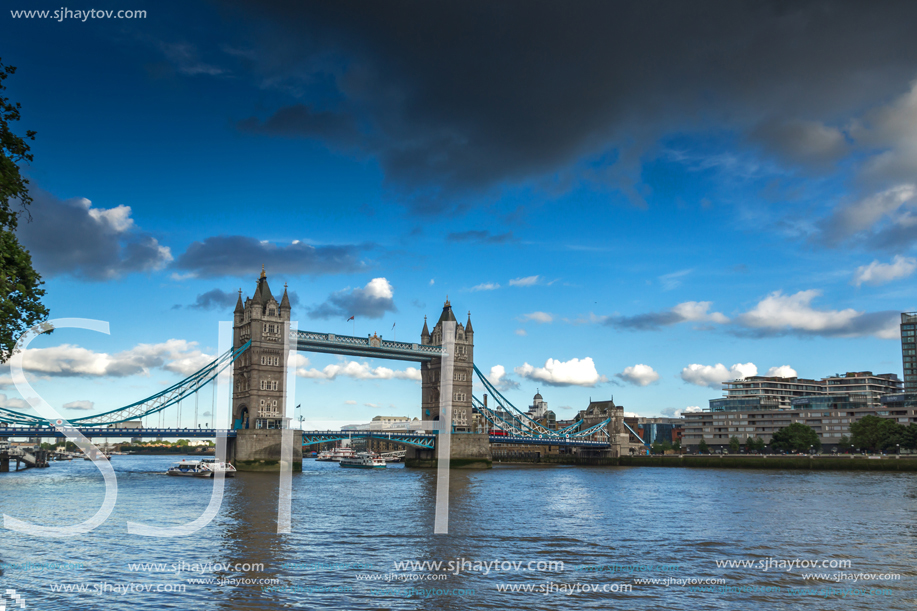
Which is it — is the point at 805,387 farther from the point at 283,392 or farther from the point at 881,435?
the point at 283,392

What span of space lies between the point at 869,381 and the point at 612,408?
248ft

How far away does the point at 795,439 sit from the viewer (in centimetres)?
10781

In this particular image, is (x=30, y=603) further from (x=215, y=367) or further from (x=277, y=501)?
(x=215, y=367)

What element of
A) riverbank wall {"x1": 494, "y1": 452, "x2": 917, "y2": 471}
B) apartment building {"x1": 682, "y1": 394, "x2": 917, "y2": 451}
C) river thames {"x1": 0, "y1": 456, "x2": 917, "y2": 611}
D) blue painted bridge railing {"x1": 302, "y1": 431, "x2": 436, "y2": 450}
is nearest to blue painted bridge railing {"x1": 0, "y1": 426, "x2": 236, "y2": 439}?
blue painted bridge railing {"x1": 302, "y1": 431, "x2": 436, "y2": 450}

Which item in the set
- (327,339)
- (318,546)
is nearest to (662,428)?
(327,339)

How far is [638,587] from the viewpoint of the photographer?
18.2 metres

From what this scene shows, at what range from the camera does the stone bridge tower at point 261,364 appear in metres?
75.5

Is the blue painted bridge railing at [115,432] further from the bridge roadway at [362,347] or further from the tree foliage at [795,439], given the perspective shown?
the tree foliage at [795,439]

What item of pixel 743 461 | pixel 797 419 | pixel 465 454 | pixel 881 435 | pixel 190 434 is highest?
pixel 797 419

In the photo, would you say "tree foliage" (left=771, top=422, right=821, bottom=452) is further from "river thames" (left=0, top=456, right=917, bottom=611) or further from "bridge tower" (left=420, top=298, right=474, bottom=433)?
"river thames" (left=0, top=456, right=917, bottom=611)

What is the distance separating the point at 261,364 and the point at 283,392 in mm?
3747

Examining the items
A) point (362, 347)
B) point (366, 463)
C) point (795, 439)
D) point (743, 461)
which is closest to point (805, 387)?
point (795, 439)

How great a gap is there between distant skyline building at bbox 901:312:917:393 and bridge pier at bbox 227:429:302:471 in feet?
515

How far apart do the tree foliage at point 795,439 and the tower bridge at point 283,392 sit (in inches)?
1418
